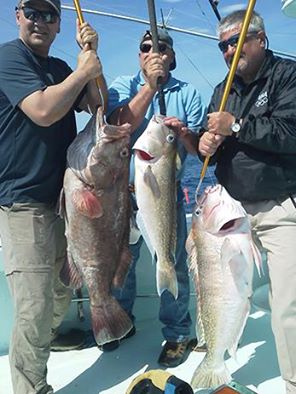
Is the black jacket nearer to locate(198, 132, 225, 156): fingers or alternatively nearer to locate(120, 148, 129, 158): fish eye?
locate(198, 132, 225, 156): fingers

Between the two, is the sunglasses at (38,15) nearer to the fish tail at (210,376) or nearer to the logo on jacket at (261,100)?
the logo on jacket at (261,100)

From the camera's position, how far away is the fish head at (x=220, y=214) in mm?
2711

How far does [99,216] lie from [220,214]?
0.75 metres

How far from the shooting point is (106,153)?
9.63 ft

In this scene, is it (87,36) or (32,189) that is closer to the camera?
(87,36)

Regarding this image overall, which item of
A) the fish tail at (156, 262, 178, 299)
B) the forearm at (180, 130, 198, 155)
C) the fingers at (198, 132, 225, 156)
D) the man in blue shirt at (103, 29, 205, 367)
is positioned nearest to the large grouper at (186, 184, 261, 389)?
the fish tail at (156, 262, 178, 299)

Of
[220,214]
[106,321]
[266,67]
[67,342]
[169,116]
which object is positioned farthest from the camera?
[67,342]

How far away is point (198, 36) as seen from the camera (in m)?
12.3

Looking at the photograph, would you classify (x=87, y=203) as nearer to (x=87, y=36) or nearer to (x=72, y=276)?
(x=72, y=276)

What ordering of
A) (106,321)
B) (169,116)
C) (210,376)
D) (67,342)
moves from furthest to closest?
1. (67,342)
2. (169,116)
3. (106,321)
4. (210,376)

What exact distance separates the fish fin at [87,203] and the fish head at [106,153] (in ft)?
0.22

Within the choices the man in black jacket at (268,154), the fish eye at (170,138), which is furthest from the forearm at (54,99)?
the man in black jacket at (268,154)

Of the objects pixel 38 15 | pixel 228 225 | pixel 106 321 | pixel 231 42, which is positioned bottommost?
pixel 106 321

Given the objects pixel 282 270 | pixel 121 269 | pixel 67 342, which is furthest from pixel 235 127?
pixel 67 342
